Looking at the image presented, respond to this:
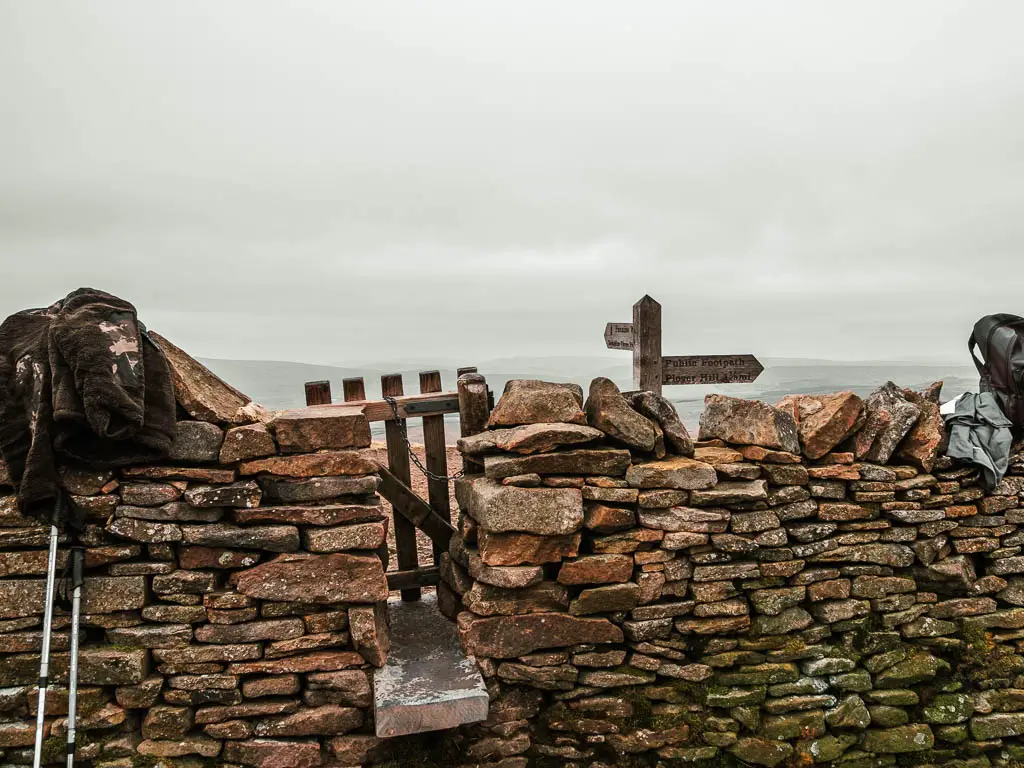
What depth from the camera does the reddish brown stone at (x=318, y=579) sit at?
4648 mm


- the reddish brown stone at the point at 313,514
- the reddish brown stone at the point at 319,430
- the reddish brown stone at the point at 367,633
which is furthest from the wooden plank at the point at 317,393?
the reddish brown stone at the point at 367,633

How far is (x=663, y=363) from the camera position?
700cm

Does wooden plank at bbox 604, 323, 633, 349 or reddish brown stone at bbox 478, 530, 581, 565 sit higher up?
wooden plank at bbox 604, 323, 633, 349

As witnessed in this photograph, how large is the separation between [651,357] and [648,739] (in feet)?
11.3

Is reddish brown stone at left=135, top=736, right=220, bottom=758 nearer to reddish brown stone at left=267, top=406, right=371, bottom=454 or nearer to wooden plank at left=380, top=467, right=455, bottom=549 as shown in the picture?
reddish brown stone at left=267, top=406, right=371, bottom=454

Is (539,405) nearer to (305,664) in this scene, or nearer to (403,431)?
(403,431)

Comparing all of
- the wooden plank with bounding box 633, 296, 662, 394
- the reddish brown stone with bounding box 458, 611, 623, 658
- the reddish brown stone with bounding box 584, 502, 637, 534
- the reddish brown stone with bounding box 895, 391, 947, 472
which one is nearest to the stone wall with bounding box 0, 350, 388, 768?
the reddish brown stone with bounding box 458, 611, 623, 658

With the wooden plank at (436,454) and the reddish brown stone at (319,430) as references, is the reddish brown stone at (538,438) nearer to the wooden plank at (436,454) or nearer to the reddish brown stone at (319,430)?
the reddish brown stone at (319,430)

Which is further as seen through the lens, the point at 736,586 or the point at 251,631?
the point at 736,586

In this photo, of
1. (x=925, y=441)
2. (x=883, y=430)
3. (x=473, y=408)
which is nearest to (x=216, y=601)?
(x=473, y=408)

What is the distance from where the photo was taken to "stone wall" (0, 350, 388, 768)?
14.8ft

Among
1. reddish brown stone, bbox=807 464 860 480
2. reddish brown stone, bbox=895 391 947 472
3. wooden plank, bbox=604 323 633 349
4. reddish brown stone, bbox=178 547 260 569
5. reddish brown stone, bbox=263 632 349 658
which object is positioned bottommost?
reddish brown stone, bbox=263 632 349 658

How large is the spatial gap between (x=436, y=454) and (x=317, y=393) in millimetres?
1170

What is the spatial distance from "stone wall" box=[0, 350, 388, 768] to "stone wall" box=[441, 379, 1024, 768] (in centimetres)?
93
